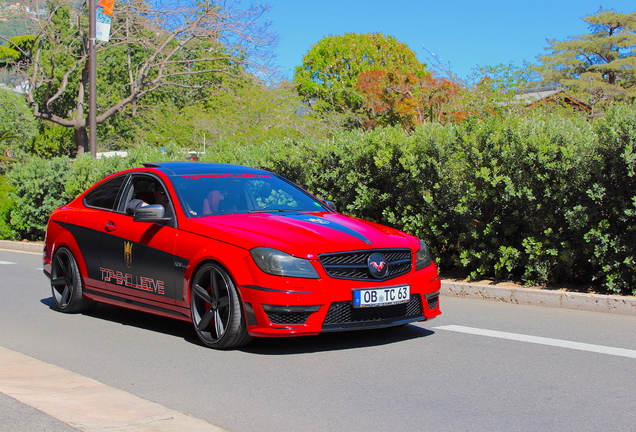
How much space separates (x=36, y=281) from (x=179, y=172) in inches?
207

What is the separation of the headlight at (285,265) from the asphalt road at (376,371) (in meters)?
0.72

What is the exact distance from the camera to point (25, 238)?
20.6 m

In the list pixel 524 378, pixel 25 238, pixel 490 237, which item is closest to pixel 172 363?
pixel 524 378

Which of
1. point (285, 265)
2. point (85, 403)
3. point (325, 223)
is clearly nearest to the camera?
point (85, 403)

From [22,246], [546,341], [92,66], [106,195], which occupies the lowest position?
[22,246]

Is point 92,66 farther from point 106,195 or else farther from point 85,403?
point 85,403

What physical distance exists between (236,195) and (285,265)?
158cm

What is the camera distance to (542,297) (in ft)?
28.7

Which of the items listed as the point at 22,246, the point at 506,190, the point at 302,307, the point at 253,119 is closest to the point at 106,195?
the point at 302,307

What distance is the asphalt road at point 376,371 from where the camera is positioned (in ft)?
14.9

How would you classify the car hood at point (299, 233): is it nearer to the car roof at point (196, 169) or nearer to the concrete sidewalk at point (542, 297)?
the car roof at point (196, 169)

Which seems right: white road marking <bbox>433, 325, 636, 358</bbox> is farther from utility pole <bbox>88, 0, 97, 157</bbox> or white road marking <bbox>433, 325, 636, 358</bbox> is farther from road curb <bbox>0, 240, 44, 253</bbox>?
utility pole <bbox>88, 0, 97, 157</bbox>

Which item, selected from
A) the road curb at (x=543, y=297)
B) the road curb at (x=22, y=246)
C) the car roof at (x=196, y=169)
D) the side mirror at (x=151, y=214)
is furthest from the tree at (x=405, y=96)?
the side mirror at (x=151, y=214)

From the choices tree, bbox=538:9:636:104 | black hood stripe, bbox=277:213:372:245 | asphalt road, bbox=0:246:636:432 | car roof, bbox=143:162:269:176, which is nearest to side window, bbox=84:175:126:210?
car roof, bbox=143:162:269:176
